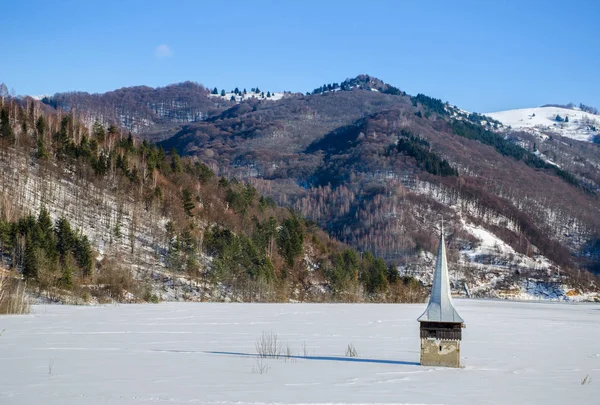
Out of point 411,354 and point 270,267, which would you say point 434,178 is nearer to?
point 270,267

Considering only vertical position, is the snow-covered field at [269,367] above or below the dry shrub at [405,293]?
below

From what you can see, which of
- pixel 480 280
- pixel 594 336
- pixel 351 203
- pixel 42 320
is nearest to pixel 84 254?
pixel 42 320

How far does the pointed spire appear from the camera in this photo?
2116 centimetres

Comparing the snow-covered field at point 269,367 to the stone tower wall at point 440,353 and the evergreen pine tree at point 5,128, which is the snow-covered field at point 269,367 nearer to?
the stone tower wall at point 440,353

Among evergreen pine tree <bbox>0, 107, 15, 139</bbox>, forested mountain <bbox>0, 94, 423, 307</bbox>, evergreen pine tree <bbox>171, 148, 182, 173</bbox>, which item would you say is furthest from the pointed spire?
evergreen pine tree <bbox>171, 148, 182, 173</bbox>

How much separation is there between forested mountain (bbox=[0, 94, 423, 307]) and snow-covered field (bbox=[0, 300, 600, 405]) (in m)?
24.0

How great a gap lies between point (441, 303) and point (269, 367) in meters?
5.89

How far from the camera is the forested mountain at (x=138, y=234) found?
59.4 m

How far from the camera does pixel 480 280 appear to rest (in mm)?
142375

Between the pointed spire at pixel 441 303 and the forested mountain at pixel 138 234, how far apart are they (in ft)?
132

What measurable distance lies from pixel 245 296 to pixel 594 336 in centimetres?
4183

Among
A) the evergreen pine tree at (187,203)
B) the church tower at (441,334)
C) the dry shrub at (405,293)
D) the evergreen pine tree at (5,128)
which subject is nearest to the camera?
the church tower at (441,334)

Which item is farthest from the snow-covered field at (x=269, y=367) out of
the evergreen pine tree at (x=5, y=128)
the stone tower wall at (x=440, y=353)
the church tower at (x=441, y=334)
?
the evergreen pine tree at (x=5, y=128)

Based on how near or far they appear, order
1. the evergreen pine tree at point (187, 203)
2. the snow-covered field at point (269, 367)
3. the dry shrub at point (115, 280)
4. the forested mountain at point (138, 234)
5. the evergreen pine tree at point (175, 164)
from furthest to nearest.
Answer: the evergreen pine tree at point (175, 164), the evergreen pine tree at point (187, 203), the dry shrub at point (115, 280), the forested mountain at point (138, 234), the snow-covered field at point (269, 367)
